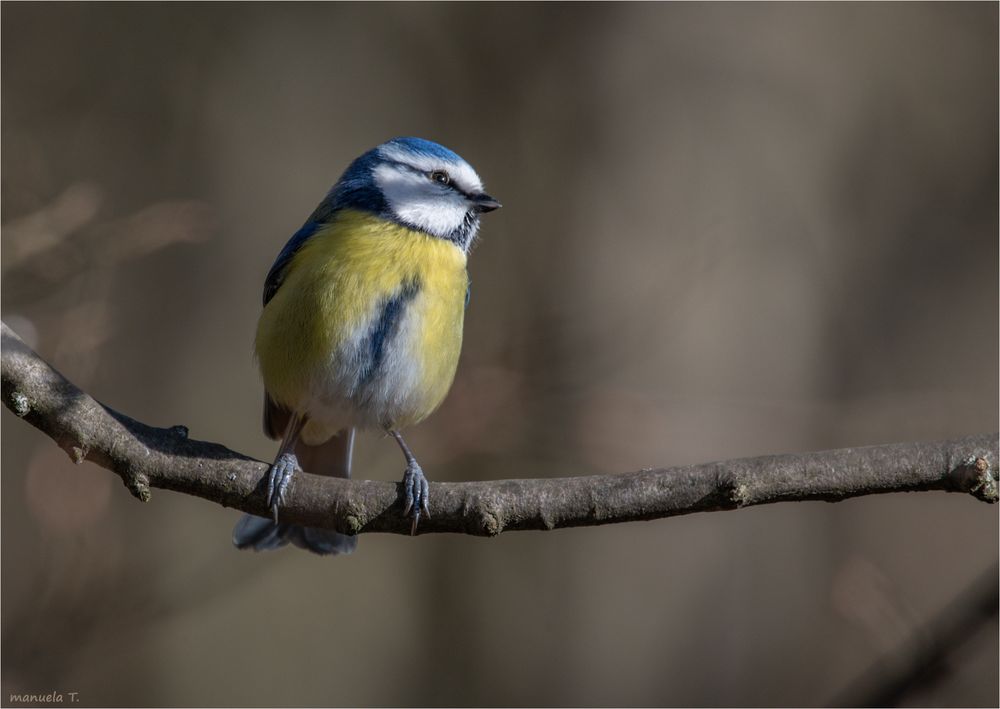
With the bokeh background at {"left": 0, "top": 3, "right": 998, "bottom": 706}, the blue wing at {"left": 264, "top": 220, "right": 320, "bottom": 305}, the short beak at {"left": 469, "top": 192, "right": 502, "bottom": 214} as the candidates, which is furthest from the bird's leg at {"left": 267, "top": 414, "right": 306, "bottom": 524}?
the bokeh background at {"left": 0, "top": 3, "right": 998, "bottom": 706}

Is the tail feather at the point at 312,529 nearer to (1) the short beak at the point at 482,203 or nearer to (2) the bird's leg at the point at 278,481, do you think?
(2) the bird's leg at the point at 278,481

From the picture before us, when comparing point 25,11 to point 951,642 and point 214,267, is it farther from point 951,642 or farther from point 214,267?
point 951,642

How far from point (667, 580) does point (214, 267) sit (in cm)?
370

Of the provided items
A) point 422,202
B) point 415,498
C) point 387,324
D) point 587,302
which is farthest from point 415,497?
point 587,302

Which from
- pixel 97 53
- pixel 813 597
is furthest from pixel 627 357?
pixel 97 53

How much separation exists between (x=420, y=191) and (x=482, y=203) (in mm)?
239

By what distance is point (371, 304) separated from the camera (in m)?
3.28

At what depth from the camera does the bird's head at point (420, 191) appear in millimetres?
3541

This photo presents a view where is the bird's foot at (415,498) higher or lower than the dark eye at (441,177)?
lower

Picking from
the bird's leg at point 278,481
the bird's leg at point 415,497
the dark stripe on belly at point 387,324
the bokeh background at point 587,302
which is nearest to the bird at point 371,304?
the dark stripe on belly at point 387,324

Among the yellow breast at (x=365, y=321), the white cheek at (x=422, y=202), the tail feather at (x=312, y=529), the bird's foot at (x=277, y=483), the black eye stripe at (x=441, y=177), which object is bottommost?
the tail feather at (x=312, y=529)

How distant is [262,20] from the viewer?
7059mm

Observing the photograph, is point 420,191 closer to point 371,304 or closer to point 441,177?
point 441,177

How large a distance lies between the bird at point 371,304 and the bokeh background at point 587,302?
1.07 metres
